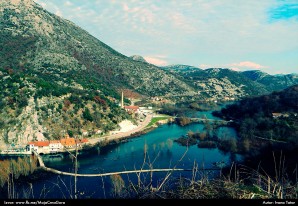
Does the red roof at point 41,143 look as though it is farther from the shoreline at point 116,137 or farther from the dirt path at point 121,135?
the dirt path at point 121,135

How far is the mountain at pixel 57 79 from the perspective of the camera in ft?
122

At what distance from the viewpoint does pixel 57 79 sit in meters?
58.8

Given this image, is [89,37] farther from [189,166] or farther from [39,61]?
[189,166]

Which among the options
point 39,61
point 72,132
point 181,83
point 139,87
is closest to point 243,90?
point 181,83

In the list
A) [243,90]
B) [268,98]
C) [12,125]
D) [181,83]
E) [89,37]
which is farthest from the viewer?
[243,90]

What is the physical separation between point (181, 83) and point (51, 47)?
46.9 meters

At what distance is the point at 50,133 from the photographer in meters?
35.9

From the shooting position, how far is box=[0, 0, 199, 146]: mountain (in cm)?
3725

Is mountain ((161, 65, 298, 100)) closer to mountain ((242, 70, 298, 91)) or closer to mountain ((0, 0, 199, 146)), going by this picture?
mountain ((242, 70, 298, 91))

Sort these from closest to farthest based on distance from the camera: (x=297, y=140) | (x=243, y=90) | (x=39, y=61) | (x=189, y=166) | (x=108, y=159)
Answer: (x=189, y=166), (x=297, y=140), (x=108, y=159), (x=39, y=61), (x=243, y=90)

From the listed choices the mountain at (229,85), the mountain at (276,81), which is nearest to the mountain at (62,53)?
the mountain at (229,85)

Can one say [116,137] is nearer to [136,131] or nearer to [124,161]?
[136,131]

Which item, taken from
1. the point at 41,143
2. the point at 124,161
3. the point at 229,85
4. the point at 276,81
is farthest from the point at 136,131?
the point at 276,81

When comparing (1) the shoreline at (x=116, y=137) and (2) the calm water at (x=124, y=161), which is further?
(1) the shoreline at (x=116, y=137)
